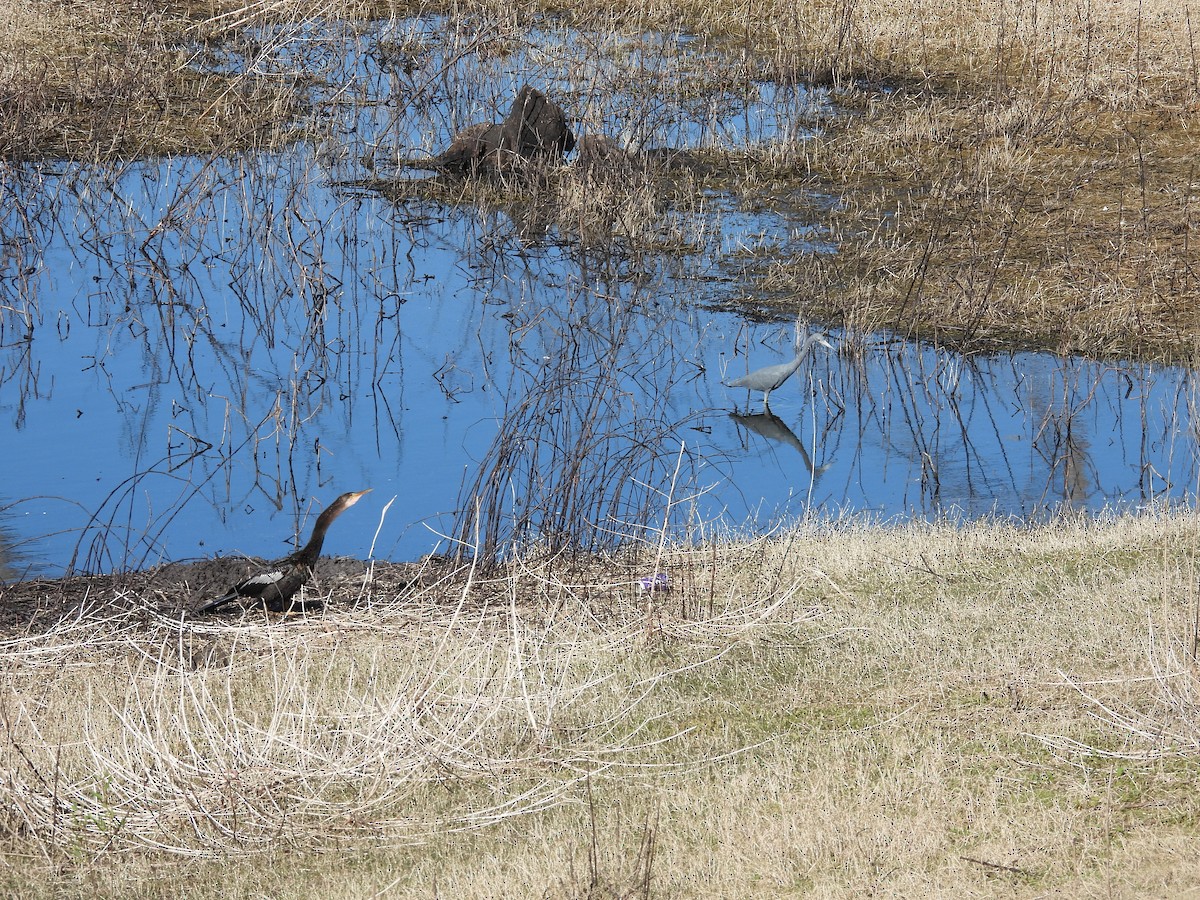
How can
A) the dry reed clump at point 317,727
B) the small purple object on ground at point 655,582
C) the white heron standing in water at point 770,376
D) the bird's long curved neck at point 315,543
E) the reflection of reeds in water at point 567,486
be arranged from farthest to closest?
the white heron standing in water at point 770,376
the reflection of reeds in water at point 567,486
the bird's long curved neck at point 315,543
the small purple object on ground at point 655,582
the dry reed clump at point 317,727

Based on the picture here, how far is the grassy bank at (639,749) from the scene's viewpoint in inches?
180

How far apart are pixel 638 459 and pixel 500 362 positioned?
4.15m

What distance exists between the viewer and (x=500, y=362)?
13.4 meters

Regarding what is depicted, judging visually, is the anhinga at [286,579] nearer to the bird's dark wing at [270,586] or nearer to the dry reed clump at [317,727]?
the bird's dark wing at [270,586]

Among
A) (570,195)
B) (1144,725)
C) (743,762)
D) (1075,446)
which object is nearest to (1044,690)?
(1144,725)

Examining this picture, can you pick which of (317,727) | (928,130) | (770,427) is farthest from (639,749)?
(928,130)

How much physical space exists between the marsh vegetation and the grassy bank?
0.08 ft

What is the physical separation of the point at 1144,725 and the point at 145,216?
43.5ft

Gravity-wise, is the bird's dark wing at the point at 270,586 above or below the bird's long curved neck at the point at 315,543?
below

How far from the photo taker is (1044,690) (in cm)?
573

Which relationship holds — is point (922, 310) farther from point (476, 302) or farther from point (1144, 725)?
point (1144, 725)

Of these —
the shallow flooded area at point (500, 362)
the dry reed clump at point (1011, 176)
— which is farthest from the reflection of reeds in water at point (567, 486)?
the dry reed clump at point (1011, 176)

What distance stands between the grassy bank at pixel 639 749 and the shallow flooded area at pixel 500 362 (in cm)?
145

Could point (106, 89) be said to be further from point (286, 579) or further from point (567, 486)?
point (286, 579)
